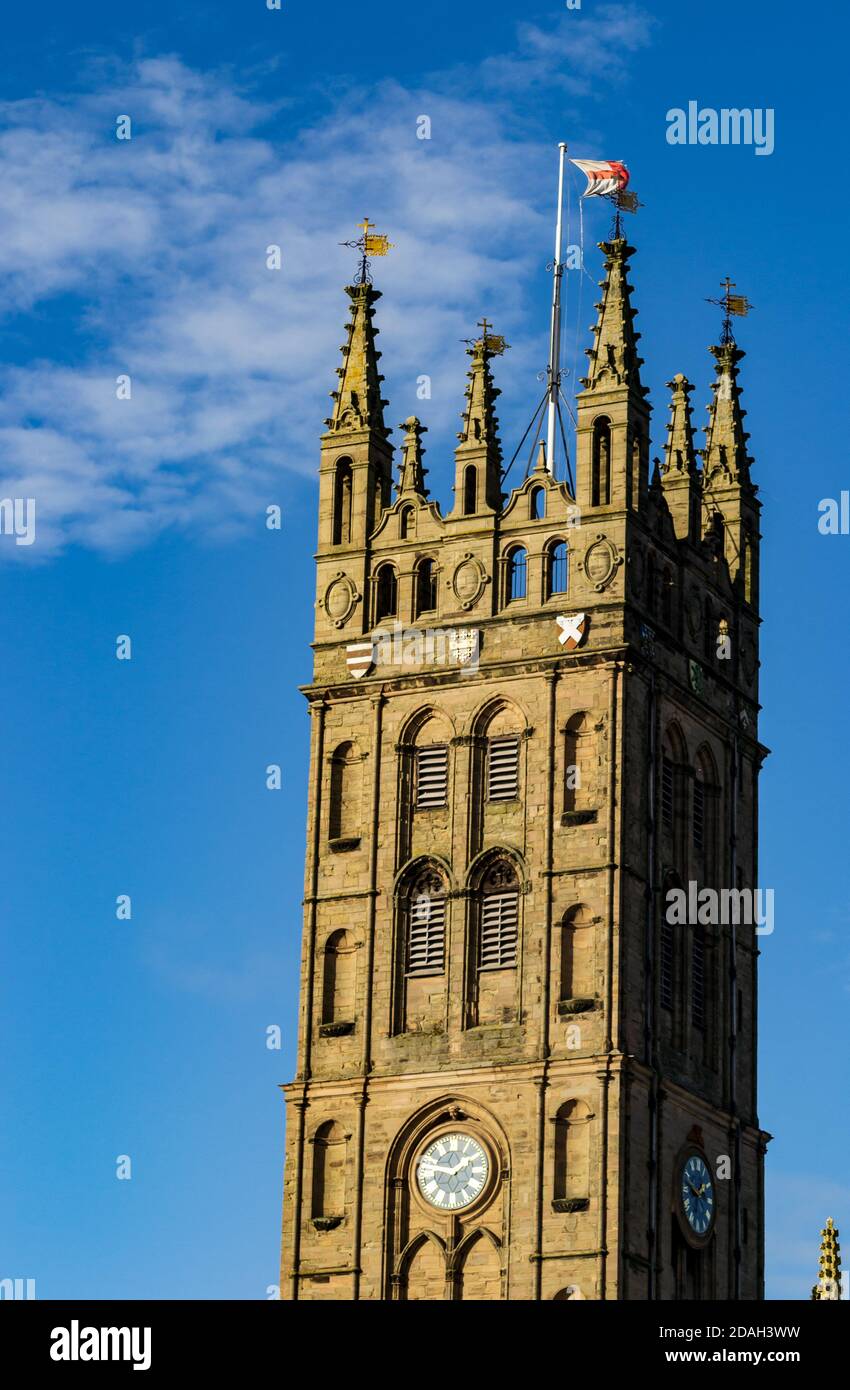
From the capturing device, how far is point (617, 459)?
97.7 meters

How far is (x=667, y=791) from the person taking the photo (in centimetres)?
9775

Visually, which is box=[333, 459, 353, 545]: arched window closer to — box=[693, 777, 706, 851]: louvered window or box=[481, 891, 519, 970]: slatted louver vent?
box=[693, 777, 706, 851]: louvered window

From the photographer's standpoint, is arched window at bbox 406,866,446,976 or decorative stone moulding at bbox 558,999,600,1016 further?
arched window at bbox 406,866,446,976

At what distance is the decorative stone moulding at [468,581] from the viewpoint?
9812 cm

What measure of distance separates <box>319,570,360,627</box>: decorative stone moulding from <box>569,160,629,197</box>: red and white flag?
11941mm

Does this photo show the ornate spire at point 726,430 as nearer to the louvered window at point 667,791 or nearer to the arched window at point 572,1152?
the louvered window at point 667,791

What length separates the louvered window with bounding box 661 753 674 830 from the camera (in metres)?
97.4

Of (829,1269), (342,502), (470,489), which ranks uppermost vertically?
(342,502)

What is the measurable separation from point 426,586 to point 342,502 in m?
4.01

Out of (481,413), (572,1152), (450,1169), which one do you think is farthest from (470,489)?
(572,1152)

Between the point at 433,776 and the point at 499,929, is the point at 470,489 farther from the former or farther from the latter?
the point at 499,929

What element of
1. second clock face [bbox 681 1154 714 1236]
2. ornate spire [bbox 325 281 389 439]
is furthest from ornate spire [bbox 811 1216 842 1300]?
ornate spire [bbox 325 281 389 439]
